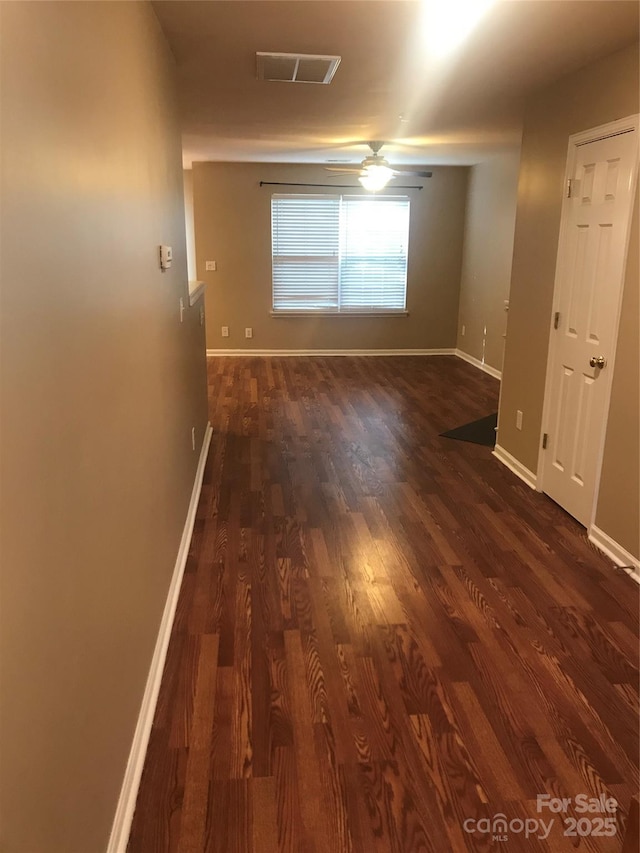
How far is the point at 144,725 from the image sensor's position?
6.25 ft

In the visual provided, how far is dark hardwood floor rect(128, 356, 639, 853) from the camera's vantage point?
1701 mm

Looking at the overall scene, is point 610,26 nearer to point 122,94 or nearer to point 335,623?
point 122,94

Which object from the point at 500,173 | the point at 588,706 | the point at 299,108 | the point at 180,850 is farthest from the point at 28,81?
the point at 500,173

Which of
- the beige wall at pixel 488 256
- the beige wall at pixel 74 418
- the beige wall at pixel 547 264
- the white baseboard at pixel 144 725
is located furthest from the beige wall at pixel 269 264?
the beige wall at pixel 74 418

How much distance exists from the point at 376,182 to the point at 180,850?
557 centimetres

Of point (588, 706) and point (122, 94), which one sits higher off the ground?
point (122, 94)

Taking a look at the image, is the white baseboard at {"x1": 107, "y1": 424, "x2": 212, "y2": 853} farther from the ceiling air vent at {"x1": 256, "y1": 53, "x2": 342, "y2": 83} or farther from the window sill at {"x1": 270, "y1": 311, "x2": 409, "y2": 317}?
the window sill at {"x1": 270, "y1": 311, "x2": 409, "y2": 317}

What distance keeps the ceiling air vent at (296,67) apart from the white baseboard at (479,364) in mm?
4251

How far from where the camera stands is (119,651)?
163 cm

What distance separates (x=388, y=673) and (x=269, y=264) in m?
6.60

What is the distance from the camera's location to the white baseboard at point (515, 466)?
13.1 ft

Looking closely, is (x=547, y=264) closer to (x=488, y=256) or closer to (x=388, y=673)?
(x=388, y=673)

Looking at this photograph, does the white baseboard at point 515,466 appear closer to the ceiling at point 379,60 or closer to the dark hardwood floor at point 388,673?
the dark hardwood floor at point 388,673

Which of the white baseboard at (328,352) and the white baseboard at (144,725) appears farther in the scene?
the white baseboard at (328,352)
